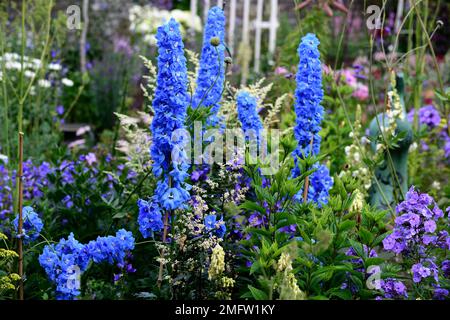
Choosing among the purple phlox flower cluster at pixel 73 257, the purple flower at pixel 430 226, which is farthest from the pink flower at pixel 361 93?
the purple phlox flower cluster at pixel 73 257

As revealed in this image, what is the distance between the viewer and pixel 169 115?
2178mm

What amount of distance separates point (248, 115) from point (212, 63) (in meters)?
0.31

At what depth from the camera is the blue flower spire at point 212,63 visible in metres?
2.71

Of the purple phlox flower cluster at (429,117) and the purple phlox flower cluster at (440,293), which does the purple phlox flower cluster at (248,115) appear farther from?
the purple phlox flower cluster at (429,117)

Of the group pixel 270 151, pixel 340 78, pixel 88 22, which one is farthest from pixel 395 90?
pixel 88 22

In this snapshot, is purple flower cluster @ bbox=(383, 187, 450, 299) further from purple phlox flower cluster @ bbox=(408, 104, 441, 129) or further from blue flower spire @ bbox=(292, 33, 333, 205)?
purple phlox flower cluster @ bbox=(408, 104, 441, 129)

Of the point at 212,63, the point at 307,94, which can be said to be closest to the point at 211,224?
the point at 307,94

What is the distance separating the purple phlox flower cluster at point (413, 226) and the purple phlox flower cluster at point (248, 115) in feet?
2.09

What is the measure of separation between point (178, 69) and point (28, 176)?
66.2 inches

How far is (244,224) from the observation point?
2742 mm

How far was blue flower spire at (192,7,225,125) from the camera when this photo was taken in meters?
2.71

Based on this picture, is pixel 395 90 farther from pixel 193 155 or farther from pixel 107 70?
pixel 107 70
